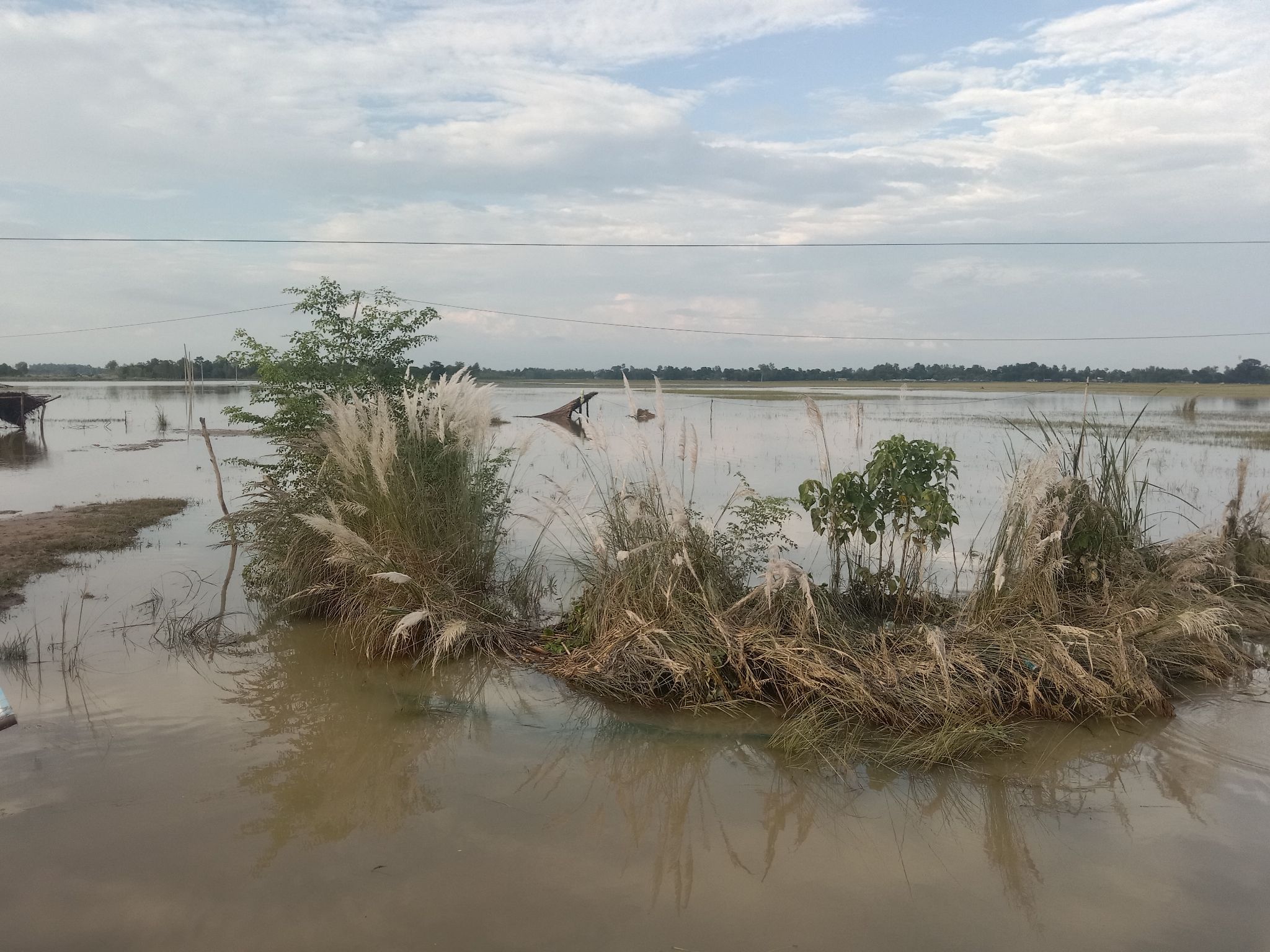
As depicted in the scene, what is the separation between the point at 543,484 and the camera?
1454 cm

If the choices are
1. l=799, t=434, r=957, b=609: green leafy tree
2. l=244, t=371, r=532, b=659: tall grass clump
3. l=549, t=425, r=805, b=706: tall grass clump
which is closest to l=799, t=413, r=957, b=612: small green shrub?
l=799, t=434, r=957, b=609: green leafy tree

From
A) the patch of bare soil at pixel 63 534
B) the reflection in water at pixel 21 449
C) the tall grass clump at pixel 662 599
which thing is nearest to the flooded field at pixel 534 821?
the tall grass clump at pixel 662 599

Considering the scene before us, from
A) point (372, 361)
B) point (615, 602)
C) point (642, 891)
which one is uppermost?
point (372, 361)

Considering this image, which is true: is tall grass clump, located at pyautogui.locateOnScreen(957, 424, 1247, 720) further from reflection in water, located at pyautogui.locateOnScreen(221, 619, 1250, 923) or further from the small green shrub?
the small green shrub

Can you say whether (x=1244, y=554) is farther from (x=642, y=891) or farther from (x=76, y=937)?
(x=76, y=937)

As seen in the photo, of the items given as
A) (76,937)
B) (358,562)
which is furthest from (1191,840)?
(358,562)

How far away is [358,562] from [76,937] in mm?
3410

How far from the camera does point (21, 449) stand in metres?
21.6

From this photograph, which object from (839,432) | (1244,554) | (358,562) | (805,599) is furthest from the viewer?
(839,432)

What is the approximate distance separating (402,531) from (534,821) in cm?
306

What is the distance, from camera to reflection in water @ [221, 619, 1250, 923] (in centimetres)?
376

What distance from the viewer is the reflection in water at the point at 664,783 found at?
3.76 meters

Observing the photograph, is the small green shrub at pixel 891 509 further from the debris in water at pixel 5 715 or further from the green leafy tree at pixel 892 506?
the debris in water at pixel 5 715

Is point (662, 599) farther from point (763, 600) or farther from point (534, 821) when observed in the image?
point (534, 821)
